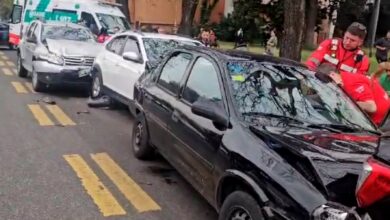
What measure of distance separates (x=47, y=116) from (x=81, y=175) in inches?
136

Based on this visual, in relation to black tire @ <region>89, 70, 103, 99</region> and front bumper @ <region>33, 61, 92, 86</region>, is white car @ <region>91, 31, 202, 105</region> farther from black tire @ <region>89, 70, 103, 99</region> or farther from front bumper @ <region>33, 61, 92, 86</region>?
front bumper @ <region>33, 61, 92, 86</region>

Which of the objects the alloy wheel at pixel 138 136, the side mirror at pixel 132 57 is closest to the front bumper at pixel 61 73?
the side mirror at pixel 132 57

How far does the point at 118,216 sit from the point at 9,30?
21.5 meters

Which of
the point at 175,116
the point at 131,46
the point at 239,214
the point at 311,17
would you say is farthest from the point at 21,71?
the point at 311,17

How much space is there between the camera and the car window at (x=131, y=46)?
29.4 ft

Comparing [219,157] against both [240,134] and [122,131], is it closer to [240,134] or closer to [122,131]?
[240,134]

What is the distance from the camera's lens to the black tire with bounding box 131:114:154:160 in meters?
6.09

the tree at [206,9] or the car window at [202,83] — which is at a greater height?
the car window at [202,83]

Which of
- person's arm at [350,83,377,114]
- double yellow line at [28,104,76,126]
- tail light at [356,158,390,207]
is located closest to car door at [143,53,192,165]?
person's arm at [350,83,377,114]

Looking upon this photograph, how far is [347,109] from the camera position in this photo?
181 inches

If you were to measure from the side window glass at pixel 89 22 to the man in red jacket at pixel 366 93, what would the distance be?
1437 cm

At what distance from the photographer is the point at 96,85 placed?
33.4 ft

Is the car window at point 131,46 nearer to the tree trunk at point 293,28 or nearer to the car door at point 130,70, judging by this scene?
the car door at point 130,70

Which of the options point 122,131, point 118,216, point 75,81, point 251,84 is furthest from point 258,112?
point 75,81
